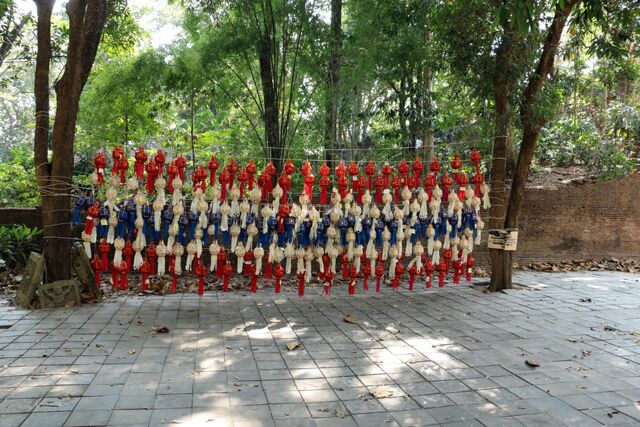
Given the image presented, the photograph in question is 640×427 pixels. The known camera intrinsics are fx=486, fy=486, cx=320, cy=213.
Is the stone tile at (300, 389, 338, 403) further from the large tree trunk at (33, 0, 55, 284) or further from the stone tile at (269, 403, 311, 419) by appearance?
the large tree trunk at (33, 0, 55, 284)

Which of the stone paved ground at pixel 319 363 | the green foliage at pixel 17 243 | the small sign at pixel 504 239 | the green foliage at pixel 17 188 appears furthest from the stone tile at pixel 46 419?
the green foliage at pixel 17 188

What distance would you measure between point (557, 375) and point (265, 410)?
2.07 meters

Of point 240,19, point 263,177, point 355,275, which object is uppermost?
point 240,19

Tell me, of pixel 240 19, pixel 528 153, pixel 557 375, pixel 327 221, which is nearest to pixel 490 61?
pixel 528 153

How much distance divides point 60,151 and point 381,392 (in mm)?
4096

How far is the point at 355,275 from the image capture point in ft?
17.2

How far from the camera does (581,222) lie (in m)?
9.14

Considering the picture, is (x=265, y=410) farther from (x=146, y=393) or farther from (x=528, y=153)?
(x=528, y=153)

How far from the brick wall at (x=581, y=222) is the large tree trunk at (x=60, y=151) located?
7.17 m

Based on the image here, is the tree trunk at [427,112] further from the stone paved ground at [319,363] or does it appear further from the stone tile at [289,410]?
the stone tile at [289,410]

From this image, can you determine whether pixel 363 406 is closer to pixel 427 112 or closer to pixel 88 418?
pixel 88 418

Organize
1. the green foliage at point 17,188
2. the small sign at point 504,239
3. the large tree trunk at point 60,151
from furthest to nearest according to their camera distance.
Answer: the green foliage at point 17,188
the small sign at point 504,239
the large tree trunk at point 60,151

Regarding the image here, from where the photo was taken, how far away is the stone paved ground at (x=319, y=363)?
2758mm

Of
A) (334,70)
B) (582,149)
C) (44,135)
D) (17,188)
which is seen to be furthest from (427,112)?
(17,188)
